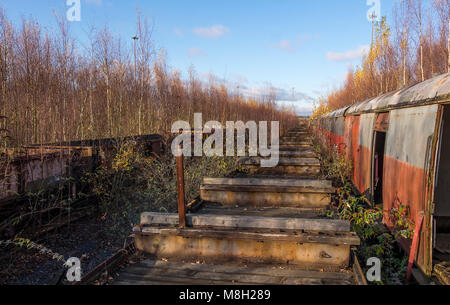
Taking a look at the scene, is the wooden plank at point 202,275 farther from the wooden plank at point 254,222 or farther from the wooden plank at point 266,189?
the wooden plank at point 266,189

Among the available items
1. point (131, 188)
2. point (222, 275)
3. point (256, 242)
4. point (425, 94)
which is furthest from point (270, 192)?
point (131, 188)

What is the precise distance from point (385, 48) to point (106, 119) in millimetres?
15485

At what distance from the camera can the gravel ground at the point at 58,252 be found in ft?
13.6

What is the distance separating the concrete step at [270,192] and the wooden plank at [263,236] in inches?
84.2

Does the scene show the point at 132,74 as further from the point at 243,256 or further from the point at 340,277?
the point at 340,277

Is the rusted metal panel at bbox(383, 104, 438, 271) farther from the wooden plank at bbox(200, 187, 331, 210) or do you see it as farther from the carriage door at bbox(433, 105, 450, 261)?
the wooden plank at bbox(200, 187, 331, 210)

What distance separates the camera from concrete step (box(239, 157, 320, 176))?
8773 millimetres

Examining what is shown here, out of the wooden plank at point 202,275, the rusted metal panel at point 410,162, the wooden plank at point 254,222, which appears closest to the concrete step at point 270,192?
the rusted metal panel at point 410,162

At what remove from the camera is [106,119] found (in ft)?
28.9

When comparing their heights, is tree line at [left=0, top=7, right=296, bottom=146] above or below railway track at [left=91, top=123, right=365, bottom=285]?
above

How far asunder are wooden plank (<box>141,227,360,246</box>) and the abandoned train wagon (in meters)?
0.84

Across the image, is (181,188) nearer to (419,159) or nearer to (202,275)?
(202,275)

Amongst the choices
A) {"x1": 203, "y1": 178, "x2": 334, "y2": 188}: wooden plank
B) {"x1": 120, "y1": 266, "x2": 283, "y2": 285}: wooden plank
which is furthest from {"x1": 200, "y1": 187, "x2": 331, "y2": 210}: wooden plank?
{"x1": 120, "y1": 266, "x2": 283, "y2": 285}: wooden plank
